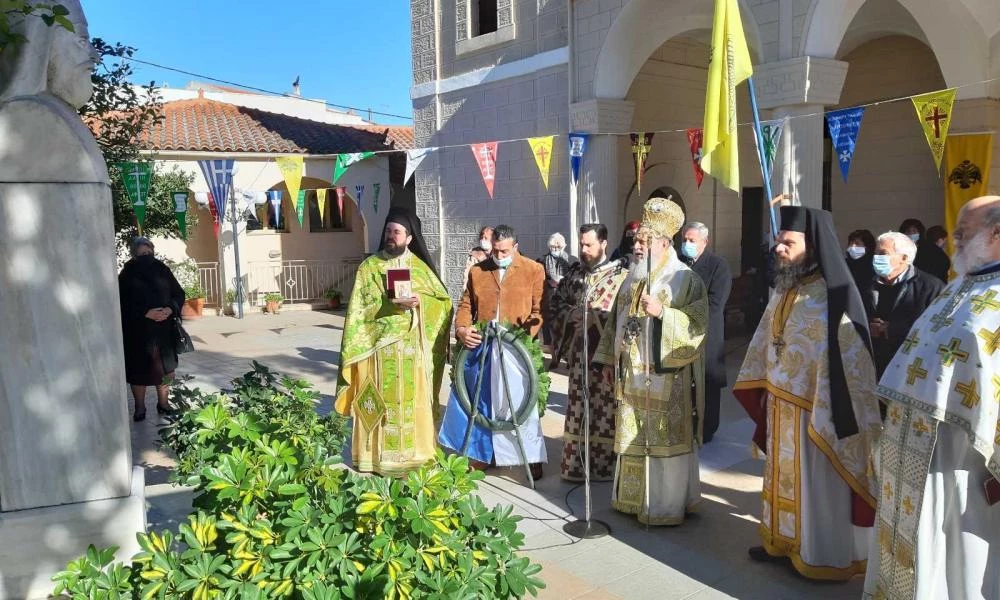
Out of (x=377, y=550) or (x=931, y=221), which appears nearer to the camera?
(x=377, y=550)

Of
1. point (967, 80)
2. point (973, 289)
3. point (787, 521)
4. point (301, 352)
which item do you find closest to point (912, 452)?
point (973, 289)

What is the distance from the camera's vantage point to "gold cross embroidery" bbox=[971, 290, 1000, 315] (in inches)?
97.7

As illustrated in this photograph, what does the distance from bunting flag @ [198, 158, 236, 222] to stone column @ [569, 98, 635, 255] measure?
22.2ft

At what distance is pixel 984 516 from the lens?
2.56m

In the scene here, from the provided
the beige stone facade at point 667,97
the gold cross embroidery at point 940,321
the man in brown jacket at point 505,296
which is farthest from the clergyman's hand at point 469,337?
the beige stone facade at point 667,97

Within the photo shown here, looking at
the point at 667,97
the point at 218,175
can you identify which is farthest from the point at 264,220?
the point at 667,97

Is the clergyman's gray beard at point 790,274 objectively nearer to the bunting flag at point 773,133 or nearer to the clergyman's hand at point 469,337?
the clergyman's hand at point 469,337

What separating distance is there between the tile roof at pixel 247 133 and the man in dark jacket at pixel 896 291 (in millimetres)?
14975

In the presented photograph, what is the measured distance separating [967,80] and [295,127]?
52.0ft

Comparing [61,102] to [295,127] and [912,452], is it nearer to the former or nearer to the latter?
[912,452]

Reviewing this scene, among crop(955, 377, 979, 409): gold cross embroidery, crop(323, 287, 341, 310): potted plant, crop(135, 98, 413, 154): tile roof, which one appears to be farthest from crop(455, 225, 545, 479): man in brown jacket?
crop(135, 98, 413, 154): tile roof

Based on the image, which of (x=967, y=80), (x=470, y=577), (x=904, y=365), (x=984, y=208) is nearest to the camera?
(x=470, y=577)

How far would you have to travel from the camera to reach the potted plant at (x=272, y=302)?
55.4 feet

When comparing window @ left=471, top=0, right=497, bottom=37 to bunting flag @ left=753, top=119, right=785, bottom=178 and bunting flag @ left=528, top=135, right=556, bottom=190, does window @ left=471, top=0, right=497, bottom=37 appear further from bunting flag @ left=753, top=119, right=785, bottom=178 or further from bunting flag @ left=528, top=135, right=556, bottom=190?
bunting flag @ left=753, top=119, right=785, bottom=178
